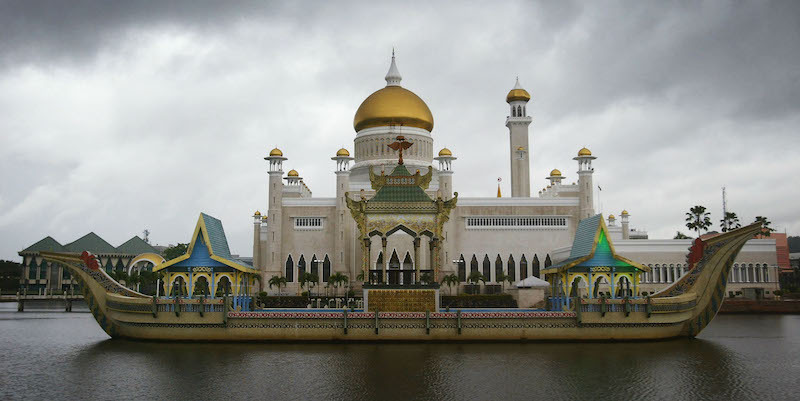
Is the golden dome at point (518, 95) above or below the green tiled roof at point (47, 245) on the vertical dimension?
above

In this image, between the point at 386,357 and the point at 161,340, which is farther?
the point at 161,340

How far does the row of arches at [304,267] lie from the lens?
5391 cm

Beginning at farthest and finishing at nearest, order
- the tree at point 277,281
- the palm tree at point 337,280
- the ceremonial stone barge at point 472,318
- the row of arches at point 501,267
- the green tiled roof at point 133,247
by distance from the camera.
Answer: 1. the green tiled roof at point 133,247
2. the row of arches at point 501,267
3. the tree at point 277,281
4. the palm tree at point 337,280
5. the ceremonial stone barge at point 472,318

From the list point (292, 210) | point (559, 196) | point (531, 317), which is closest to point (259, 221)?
point (292, 210)

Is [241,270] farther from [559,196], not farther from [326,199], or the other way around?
[559,196]

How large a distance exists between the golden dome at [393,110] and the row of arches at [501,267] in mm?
12796

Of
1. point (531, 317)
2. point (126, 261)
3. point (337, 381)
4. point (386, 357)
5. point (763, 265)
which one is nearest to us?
point (337, 381)

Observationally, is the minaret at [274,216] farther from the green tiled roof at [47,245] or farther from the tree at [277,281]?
the green tiled roof at [47,245]

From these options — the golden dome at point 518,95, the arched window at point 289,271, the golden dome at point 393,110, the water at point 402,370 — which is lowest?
the water at point 402,370

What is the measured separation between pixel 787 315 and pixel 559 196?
1894 cm

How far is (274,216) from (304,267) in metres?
4.80

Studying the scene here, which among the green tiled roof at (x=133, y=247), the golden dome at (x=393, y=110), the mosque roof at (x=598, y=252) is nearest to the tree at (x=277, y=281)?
the golden dome at (x=393, y=110)

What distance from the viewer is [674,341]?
26.2m

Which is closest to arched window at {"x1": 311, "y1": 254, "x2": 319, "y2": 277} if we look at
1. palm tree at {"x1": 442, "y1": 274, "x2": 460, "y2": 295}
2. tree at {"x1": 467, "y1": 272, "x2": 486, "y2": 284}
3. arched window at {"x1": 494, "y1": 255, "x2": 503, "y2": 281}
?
palm tree at {"x1": 442, "y1": 274, "x2": 460, "y2": 295}
